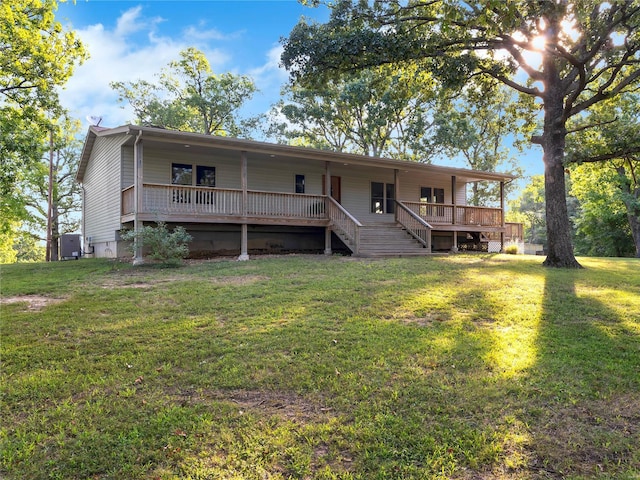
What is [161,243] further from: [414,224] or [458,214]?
[458,214]

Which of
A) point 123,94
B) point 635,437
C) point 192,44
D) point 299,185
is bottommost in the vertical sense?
point 635,437

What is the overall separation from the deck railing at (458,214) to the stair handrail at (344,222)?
410 cm

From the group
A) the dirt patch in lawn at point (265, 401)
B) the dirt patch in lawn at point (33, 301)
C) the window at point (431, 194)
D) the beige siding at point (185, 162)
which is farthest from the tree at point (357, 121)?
the dirt patch in lawn at point (265, 401)

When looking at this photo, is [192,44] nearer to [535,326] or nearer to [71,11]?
[71,11]

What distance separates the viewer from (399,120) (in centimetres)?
2827

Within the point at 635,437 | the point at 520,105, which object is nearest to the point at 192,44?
the point at 520,105

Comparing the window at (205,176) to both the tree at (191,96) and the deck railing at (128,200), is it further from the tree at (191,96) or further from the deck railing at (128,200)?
the tree at (191,96)

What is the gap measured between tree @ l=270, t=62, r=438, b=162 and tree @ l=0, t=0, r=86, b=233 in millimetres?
13405

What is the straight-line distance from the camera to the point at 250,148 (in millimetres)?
13359

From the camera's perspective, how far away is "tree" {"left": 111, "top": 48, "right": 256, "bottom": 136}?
2872 centimetres

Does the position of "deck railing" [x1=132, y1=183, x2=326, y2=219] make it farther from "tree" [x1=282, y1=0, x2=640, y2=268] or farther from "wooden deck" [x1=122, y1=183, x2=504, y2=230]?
"tree" [x1=282, y1=0, x2=640, y2=268]

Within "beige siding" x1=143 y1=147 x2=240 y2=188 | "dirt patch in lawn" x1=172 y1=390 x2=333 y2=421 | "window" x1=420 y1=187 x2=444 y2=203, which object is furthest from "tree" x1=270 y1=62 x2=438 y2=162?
"dirt patch in lawn" x1=172 y1=390 x2=333 y2=421

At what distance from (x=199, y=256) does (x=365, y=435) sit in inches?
477

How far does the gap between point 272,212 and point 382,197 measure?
6.96 meters
